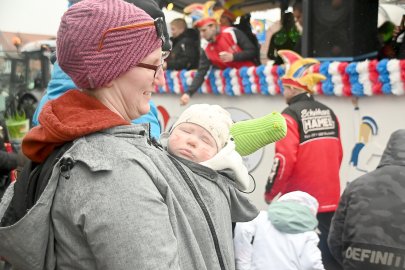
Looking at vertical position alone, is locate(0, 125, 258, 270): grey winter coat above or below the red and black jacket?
above

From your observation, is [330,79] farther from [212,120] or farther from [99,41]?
[99,41]

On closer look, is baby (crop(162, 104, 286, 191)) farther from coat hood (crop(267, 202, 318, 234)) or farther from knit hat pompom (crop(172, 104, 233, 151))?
coat hood (crop(267, 202, 318, 234))

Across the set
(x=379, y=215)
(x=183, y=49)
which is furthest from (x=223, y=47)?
(x=379, y=215)

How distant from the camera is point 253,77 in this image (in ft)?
21.0

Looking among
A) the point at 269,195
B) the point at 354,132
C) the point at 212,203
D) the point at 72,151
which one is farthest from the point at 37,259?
the point at 354,132

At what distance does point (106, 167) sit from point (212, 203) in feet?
1.18

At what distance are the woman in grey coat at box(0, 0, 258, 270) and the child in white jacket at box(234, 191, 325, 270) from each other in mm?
1957

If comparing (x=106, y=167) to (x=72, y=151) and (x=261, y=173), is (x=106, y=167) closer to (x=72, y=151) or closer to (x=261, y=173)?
(x=72, y=151)

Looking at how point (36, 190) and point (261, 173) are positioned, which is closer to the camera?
point (36, 190)

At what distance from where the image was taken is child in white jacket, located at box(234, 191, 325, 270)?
3260mm

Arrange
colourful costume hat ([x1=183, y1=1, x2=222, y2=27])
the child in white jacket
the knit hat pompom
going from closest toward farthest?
the knit hat pompom → the child in white jacket → colourful costume hat ([x1=183, y1=1, x2=222, y2=27])

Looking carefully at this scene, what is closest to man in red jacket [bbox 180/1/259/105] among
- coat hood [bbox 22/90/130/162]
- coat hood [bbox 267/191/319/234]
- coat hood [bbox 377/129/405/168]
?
coat hood [bbox 267/191/319/234]

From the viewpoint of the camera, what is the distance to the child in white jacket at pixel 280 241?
10.7ft

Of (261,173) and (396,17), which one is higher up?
(396,17)
